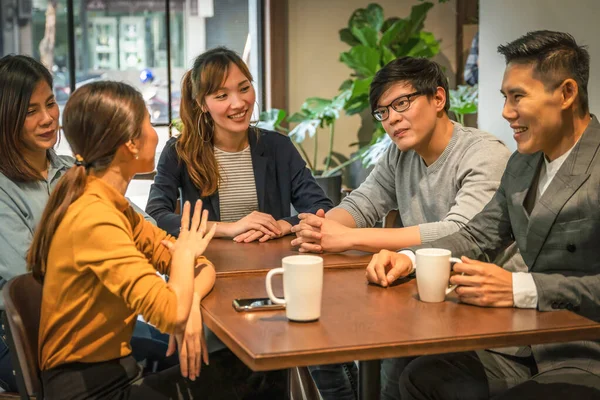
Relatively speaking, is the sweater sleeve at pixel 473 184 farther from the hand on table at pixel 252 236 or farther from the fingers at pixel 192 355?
the fingers at pixel 192 355

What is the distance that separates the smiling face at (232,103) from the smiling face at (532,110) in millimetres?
1102

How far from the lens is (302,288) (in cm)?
157

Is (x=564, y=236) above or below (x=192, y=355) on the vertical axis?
above

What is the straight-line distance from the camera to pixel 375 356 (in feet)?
4.76

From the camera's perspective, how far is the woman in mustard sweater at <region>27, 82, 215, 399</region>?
1.64 metres

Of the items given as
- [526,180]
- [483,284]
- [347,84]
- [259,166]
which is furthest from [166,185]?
[347,84]

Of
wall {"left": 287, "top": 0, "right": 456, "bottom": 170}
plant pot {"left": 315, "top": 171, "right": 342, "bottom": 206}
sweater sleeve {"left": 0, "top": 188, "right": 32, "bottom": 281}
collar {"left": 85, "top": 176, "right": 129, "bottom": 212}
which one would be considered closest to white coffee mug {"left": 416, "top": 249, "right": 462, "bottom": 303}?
collar {"left": 85, "top": 176, "right": 129, "bottom": 212}

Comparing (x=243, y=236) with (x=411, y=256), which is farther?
(x=243, y=236)

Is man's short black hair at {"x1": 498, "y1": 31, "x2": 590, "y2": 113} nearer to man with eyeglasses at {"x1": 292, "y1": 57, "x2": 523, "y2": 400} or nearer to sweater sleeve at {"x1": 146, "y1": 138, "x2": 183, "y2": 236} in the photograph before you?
man with eyeglasses at {"x1": 292, "y1": 57, "x2": 523, "y2": 400}

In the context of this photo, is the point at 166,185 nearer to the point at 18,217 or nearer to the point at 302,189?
the point at 302,189

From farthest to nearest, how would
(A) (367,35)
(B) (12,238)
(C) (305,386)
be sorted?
(A) (367,35) < (C) (305,386) < (B) (12,238)

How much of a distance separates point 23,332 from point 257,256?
0.77m

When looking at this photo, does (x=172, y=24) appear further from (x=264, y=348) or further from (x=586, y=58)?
(x=264, y=348)

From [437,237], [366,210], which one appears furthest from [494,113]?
[437,237]
